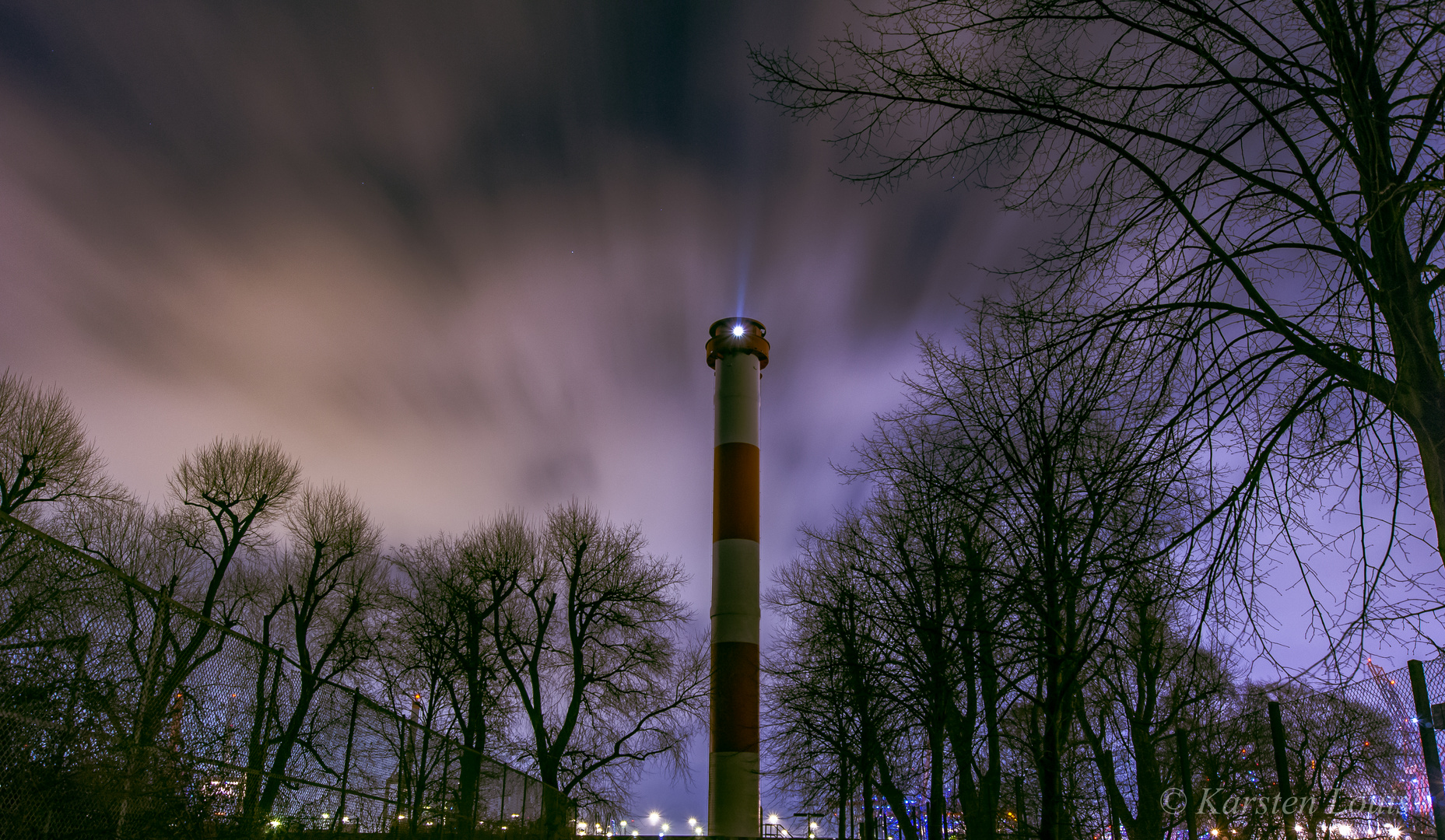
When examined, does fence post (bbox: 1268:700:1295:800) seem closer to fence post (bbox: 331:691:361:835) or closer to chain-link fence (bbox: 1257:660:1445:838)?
chain-link fence (bbox: 1257:660:1445:838)

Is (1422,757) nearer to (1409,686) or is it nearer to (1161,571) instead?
(1409,686)

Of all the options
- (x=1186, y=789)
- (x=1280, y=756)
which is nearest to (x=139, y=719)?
(x=1280, y=756)

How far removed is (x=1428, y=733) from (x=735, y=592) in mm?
20899

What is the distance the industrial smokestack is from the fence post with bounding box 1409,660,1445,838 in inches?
738

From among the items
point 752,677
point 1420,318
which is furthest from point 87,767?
point 752,677

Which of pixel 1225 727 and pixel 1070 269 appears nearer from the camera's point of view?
pixel 1070 269

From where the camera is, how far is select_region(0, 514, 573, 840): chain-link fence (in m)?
4.96

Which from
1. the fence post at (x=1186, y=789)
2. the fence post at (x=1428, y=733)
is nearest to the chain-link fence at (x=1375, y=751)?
the fence post at (x=1428, y=733)

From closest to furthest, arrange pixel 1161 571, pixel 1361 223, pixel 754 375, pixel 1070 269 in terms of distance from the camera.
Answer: pixel 1361 223
pixel 1070 269
pixel 1161 571
pixel 754 375

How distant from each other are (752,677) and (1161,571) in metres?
21.8

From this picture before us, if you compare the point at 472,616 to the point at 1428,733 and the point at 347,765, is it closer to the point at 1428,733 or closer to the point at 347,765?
the point at 347,765

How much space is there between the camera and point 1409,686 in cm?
800

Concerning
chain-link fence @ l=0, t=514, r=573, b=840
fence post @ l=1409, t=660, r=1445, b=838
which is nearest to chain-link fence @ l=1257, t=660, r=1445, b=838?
fence post @ l=1409, t=660, r=1445, b=838

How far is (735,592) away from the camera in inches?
1080
